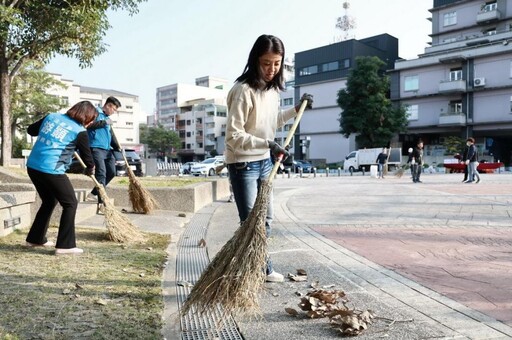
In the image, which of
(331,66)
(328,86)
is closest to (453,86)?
(328,86)

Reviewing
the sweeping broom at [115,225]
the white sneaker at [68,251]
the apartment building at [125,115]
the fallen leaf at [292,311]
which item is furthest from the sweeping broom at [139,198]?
the apartment building at [125,115]

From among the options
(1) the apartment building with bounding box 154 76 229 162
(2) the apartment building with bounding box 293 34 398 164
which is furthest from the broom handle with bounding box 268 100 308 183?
(1) the apartment building with bounding box 154 76 229 162

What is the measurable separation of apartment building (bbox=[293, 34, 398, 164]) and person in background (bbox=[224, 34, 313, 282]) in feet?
142

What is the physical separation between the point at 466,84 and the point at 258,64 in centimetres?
3885

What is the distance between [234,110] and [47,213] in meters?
2.37

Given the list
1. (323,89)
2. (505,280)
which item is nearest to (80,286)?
(505,280)

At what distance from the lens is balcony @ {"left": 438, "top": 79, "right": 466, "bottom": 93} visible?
3638cm

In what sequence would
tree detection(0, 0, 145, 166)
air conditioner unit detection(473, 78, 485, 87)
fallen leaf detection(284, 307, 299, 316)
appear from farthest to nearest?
air conditioner unit detection(473, 78, 485, 87)
tree detection(0, 0, 145, 166)
fallen leaf detection(284, 307, 299, 316)

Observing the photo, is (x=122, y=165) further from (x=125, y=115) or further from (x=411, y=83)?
(x=125, y=115)

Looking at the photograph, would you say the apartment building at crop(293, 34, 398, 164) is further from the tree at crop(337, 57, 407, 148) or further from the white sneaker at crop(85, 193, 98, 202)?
the white sneaker at crop(85, 193, 98, 202)

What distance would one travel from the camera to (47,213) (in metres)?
4.06

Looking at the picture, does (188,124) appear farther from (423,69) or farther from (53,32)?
(53,32)

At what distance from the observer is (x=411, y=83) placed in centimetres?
4034

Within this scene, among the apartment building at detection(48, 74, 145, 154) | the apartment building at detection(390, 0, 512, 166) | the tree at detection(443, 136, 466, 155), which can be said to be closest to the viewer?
the tree at detection(443, 136, 466, 155)
